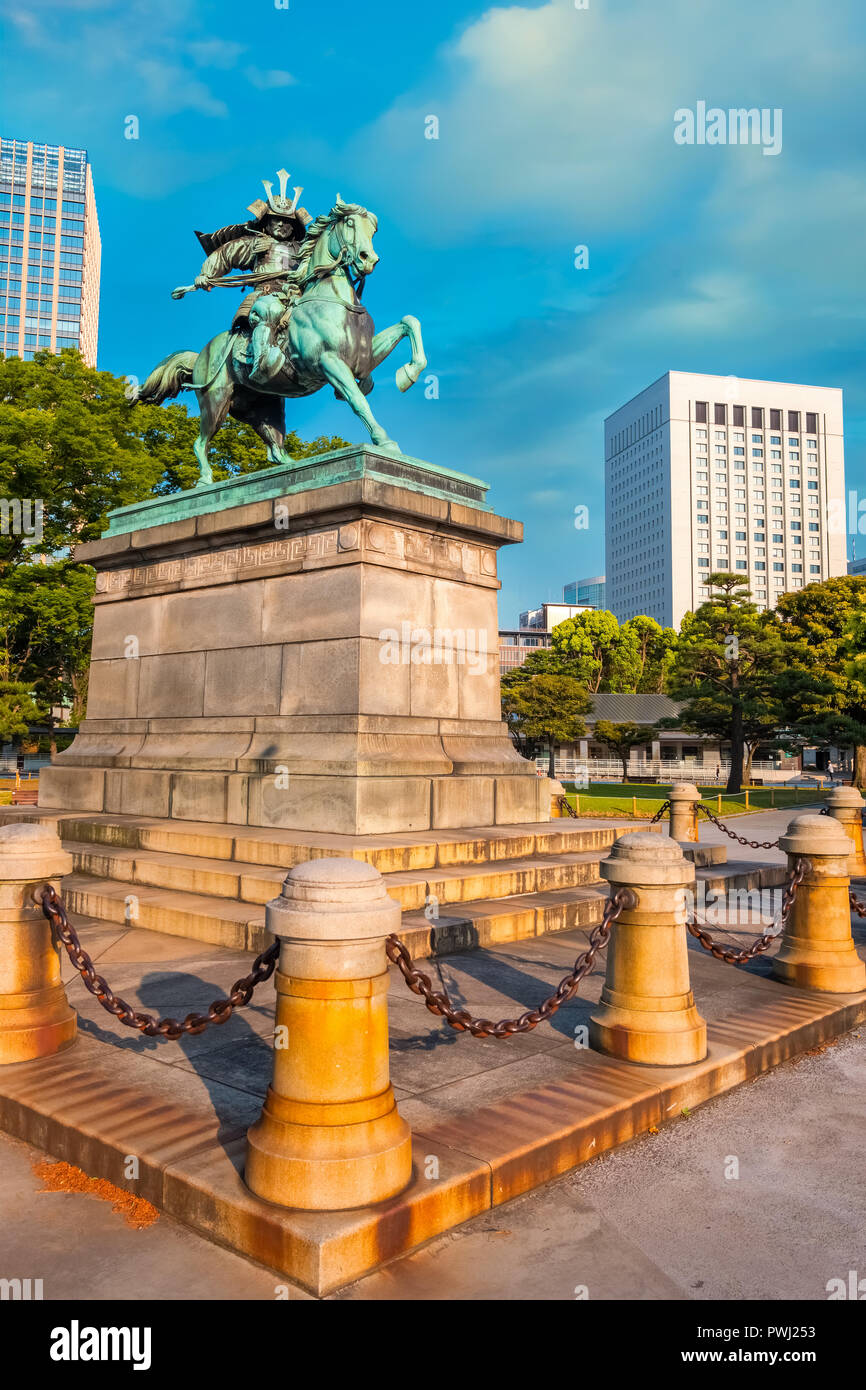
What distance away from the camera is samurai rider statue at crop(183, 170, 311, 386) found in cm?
1255

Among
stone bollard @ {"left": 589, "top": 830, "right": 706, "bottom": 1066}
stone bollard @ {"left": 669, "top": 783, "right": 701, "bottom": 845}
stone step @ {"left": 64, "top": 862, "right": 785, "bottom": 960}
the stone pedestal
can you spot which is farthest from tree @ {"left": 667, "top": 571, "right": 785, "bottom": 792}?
stone bollard @ {"left": 589, "top": 830, "right": 706, "bottom": 1066}

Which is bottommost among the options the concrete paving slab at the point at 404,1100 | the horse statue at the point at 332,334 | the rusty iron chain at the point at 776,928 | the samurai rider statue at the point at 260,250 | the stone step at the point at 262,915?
the concrete paving slab at the point at 404,1100

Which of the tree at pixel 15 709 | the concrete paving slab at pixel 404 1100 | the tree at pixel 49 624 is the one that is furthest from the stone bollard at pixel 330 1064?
the tree at pixel 49 624

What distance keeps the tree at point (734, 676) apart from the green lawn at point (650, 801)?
3.74 metres

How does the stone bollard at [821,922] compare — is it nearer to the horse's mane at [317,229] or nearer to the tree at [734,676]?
the horse's mane at [317,229]

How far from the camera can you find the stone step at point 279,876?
783 centimetres

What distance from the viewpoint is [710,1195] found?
3.78 m

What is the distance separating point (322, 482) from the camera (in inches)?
422

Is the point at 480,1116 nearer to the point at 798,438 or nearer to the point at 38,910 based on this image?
the point at 38,910

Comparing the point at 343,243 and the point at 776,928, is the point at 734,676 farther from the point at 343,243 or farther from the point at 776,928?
the point at 776,928

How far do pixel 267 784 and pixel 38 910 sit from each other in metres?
4.76

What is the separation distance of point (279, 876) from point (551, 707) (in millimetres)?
53108

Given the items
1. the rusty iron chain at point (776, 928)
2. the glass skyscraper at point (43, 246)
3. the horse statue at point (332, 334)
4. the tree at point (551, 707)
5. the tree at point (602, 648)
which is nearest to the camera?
the rusty iron chain at point (776, 928)

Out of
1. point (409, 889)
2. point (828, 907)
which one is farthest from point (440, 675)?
point (828, 907)
